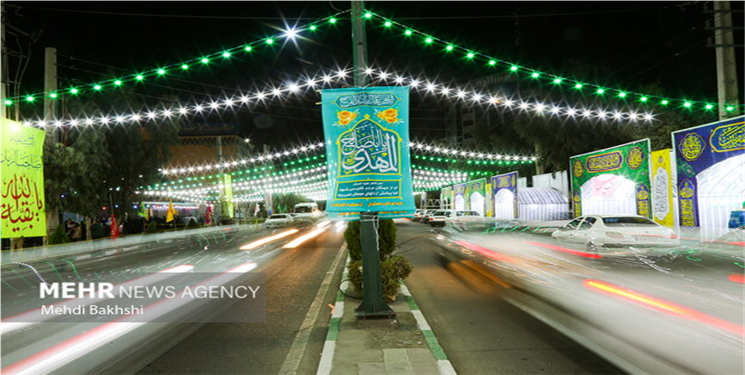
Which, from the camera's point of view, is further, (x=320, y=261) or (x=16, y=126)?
(x=320, y=261)

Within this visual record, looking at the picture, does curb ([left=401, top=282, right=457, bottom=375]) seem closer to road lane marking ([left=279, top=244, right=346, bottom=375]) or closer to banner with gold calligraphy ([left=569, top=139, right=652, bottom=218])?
road lane marking ([left=279, top=244, right=346, bottom=375])

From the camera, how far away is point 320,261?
1513cm

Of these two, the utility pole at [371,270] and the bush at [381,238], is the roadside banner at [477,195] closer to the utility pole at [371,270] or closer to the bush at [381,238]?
the bush at [381,238]

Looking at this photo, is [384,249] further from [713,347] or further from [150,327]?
[713,347]

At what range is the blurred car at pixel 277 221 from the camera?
38.5 metres

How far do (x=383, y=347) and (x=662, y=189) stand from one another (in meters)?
18.1

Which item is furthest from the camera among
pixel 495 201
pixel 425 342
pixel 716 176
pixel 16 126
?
pixel 495 201

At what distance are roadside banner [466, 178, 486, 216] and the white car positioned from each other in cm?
2950

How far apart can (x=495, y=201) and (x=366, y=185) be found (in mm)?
35851

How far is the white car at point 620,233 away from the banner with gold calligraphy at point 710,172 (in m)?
3.93

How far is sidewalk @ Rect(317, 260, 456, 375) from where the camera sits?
478cm

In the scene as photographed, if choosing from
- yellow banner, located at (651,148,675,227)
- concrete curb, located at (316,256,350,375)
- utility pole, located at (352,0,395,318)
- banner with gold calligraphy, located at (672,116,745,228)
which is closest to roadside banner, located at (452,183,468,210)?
yellow banner, located at (651,148,675,227)

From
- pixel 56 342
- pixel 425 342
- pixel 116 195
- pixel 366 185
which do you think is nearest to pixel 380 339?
pixel 425 342

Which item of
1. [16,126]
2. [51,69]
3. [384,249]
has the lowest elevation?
[384,249]
